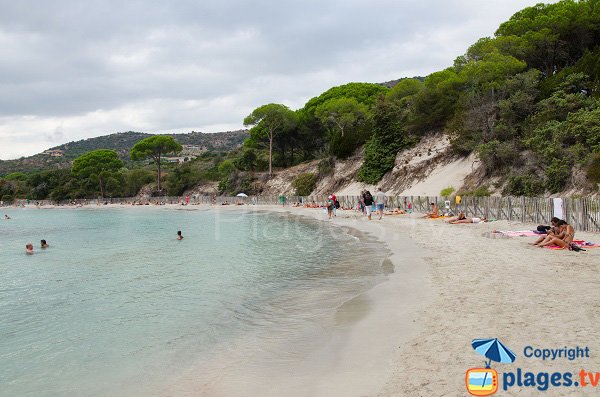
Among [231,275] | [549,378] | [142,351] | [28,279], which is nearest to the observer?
[549,378]

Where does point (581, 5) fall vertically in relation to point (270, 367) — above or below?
above

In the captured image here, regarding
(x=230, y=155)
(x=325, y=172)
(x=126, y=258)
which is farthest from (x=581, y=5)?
(x=230, y=155)

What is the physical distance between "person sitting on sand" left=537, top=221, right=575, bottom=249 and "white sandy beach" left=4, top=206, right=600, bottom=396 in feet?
1.46

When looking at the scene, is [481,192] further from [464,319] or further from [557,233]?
[464,319]

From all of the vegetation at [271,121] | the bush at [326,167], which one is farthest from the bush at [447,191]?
the vegetation at [271,121]

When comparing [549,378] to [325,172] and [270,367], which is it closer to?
[270,367]

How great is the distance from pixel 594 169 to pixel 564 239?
10879 millimetres

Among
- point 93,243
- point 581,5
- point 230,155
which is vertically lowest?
point 93,243

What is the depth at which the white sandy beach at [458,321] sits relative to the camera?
153 inches

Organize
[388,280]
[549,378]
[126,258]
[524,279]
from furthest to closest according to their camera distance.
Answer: [126,258] < [388,280] < [524,279] < [549,378]

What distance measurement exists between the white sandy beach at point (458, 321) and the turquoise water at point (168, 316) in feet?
2.09

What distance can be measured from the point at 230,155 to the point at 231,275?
76.2 meters

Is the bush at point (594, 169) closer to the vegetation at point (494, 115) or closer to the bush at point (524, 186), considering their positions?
the vegetation at point (494, 115)

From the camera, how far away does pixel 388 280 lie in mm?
8758
